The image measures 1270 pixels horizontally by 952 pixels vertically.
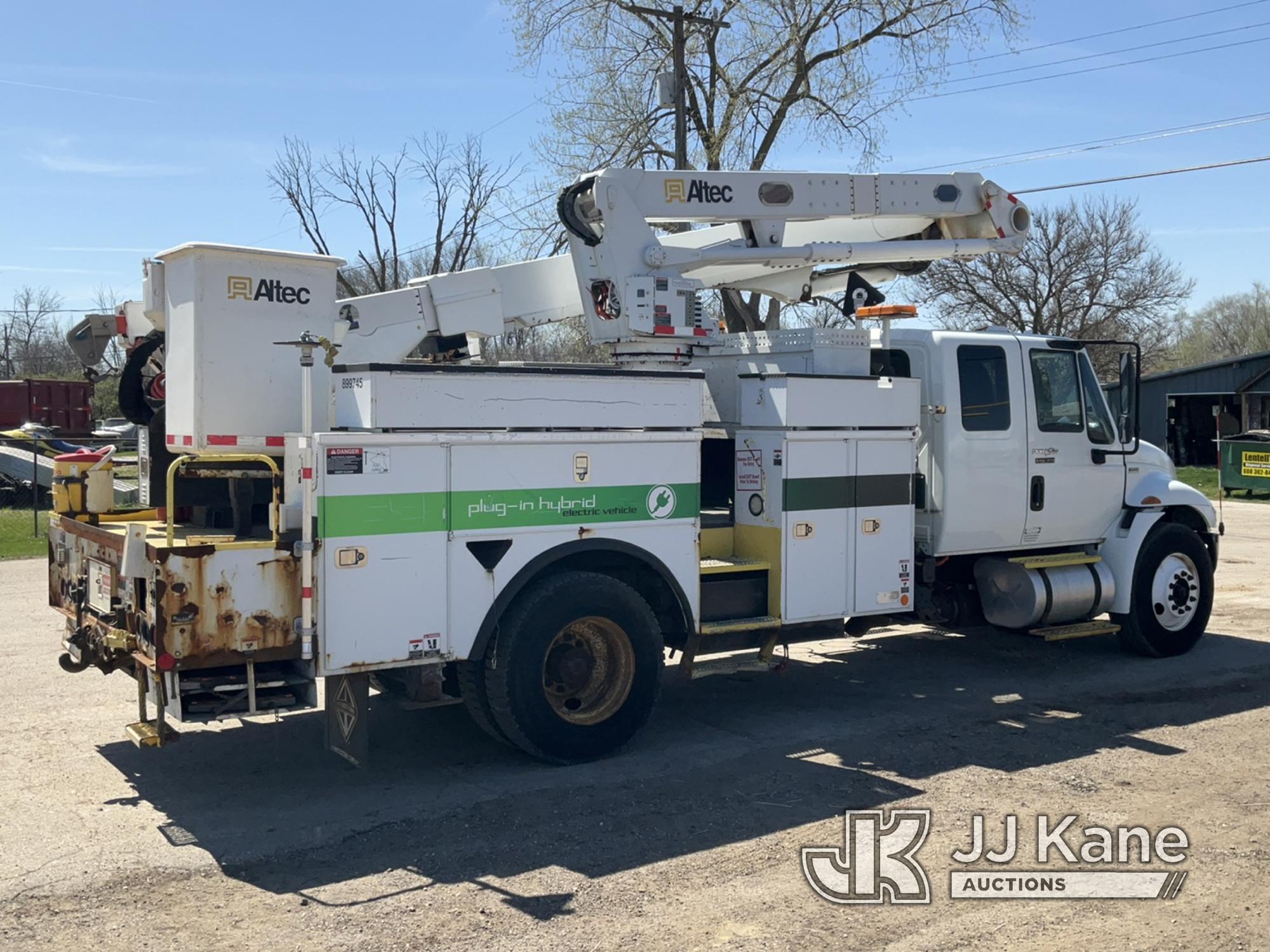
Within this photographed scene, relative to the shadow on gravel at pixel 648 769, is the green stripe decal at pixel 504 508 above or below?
above

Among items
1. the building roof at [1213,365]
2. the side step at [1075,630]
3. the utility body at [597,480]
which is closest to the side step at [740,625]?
the utility body at [597,480]

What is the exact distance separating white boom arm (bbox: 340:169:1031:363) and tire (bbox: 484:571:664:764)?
2.05 meters

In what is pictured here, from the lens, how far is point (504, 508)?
6.39 meters

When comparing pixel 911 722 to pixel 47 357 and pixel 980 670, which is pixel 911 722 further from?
pixel 47 357

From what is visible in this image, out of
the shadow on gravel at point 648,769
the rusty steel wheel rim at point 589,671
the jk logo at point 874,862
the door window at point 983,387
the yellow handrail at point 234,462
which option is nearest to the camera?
the jk logo at point 874,862

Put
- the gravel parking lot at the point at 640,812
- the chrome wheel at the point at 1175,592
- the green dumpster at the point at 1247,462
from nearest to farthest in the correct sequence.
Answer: the gravel parking lot at the point at 640,812, the chrome wheel at the point at 1175,592, the green dumpster at the point at 1247,462

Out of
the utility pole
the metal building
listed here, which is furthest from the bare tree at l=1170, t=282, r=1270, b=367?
the utility pole

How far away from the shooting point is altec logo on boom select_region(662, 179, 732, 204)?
816cm

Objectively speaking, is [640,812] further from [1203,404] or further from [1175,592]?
[1203,404]

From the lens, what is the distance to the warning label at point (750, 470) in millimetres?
7609

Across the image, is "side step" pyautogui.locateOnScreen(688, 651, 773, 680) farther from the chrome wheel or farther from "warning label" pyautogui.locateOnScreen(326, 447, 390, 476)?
the chrome wheel

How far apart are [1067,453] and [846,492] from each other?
8.07 feet

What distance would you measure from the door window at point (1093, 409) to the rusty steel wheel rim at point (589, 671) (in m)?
4.61

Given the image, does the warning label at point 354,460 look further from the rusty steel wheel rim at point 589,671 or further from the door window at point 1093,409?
the door window at point 1093,409
